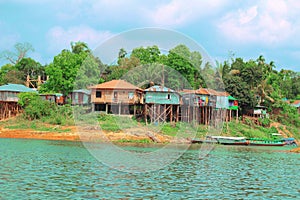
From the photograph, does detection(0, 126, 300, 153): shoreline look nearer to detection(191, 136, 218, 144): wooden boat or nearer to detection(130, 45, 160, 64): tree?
detection(191, 136, 218, 144): wooden boat

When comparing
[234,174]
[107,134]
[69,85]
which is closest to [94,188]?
[234,174]

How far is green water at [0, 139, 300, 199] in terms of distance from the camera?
1474 centimetres

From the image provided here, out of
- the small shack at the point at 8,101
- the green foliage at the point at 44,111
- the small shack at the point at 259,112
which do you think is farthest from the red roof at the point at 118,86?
the small shack at the point at 259,112

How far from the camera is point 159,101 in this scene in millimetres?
47875

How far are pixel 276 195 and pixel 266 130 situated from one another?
132ft

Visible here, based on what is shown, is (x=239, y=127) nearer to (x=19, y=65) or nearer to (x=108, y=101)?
(x=108, y=101)

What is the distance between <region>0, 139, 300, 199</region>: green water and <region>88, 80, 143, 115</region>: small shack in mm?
23473

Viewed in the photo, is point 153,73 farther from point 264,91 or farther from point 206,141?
point 264,91

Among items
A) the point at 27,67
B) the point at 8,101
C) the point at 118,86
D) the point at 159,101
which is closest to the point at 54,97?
the point at 8,101

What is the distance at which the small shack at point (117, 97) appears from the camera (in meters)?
48.3

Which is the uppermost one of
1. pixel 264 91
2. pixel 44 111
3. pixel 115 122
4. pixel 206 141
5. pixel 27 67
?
pixel 27 67

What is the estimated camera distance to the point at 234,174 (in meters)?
21.3

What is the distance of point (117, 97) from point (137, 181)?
32.2 m

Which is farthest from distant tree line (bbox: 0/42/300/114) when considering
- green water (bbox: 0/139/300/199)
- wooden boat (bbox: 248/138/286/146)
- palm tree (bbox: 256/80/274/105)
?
green water (bbox: 0/139/300/199)
